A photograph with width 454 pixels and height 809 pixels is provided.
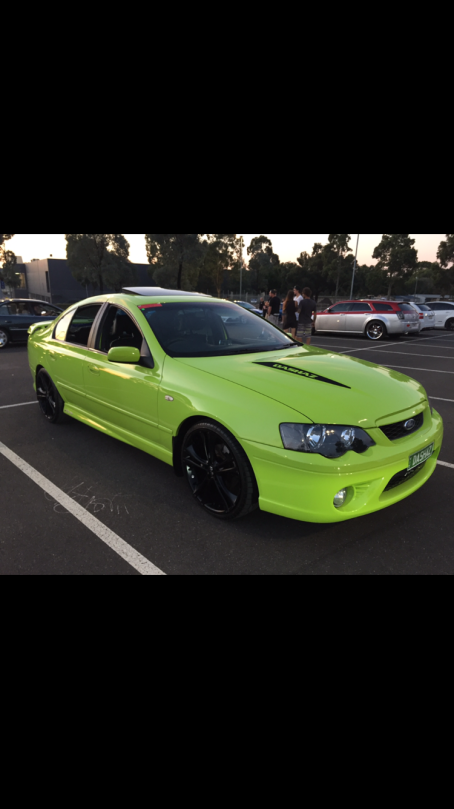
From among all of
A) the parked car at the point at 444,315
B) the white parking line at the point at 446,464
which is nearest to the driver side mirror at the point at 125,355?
the white parking line at the point at 446,464

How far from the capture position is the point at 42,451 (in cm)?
431

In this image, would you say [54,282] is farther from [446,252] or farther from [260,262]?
[446,252]

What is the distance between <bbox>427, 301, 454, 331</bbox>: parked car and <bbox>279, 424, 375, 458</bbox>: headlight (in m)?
21.1

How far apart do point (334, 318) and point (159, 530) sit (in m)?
15.2

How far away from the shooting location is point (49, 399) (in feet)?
16.6

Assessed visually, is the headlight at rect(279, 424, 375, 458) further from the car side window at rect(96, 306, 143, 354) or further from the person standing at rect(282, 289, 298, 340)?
the person standing at rect(282, 289, 298, 340)

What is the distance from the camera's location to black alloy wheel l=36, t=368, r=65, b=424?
4875mm

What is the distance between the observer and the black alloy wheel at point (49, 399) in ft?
16.0

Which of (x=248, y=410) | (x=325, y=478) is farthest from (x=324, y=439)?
(x=248, y=410)

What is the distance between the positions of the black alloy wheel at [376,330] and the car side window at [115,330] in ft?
43.7

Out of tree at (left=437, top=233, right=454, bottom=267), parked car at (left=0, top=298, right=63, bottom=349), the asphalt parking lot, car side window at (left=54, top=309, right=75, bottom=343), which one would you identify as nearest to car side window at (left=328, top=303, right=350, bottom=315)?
parked car at (left=0, top=298, right=63, bottom=349)

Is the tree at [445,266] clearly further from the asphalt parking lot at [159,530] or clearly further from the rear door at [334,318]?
the asphalt parking lot at [159,530]
